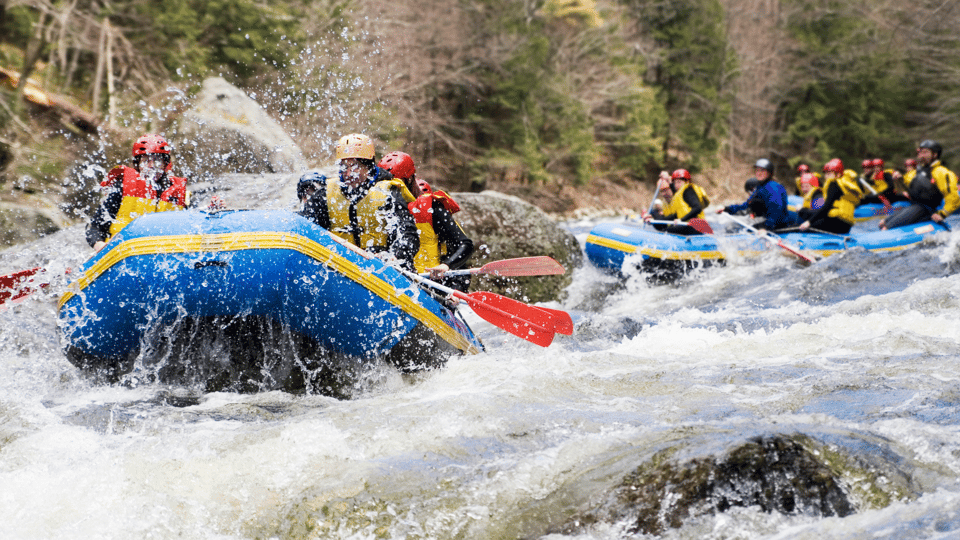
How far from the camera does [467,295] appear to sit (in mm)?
4516

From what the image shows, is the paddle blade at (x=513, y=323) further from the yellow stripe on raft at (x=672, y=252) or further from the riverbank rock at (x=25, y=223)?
the riverbank rock at (x=25, y=223)

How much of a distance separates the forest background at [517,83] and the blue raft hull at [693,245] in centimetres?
402

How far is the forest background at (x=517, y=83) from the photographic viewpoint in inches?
560

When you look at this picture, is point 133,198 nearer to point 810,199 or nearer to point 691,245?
point 691,245

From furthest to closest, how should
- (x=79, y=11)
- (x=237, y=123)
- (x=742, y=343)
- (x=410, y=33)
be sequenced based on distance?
(x=410, y=33)
(x=79, y=11)
(x=237, y=123)
(x=742, y=343)

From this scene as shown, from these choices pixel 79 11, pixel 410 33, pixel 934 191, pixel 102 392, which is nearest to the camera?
pixel 102 392

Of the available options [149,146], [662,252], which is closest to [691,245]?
[662,252]

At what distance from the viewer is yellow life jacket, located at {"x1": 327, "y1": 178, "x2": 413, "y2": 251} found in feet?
15.1

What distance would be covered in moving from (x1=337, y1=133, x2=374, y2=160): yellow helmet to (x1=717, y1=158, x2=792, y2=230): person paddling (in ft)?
22.2

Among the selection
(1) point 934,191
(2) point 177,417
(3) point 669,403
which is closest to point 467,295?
(3) point 669,403

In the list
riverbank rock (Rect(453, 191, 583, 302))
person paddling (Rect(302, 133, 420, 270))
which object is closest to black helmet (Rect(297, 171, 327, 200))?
person paddling (Rect(302, 133, 420, 270))

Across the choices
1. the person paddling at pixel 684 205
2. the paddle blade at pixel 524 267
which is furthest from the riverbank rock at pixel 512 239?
the paddle blade at pixel 524 267

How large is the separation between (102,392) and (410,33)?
46.5 feet

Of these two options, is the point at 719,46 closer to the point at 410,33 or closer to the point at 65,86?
the point at 410,33
